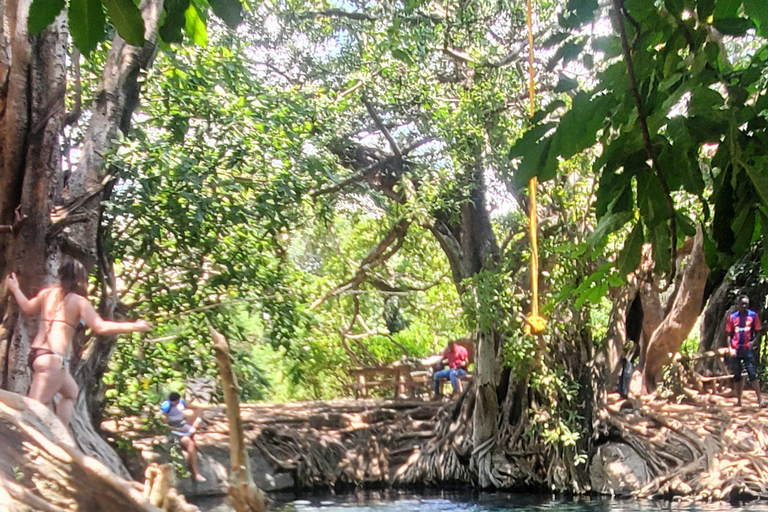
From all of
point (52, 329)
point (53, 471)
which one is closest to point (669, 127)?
point (53, 471)

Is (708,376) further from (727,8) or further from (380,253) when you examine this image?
(727,8)

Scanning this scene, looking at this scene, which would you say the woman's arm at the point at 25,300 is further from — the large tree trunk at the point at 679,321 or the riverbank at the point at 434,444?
the large tree trunk at the point at 679,321

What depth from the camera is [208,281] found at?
15.8ft

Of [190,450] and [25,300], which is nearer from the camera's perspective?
[25,300]

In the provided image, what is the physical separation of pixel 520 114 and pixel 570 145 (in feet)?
18.5

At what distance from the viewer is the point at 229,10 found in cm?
121

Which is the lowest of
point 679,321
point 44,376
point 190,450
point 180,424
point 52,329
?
point 190,450

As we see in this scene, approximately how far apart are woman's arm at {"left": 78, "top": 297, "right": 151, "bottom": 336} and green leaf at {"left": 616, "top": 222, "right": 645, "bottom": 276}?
256 centimetres

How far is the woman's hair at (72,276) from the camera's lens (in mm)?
4168

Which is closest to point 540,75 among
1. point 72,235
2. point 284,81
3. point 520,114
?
point 520,114

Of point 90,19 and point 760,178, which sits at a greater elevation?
point 90,19

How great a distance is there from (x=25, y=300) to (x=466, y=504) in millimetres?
4428

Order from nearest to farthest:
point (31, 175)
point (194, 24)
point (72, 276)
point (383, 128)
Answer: point (194, 24) → point (31, 175) → point (72, 276) → point (383, 128)

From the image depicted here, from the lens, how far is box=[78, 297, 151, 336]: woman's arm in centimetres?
338
